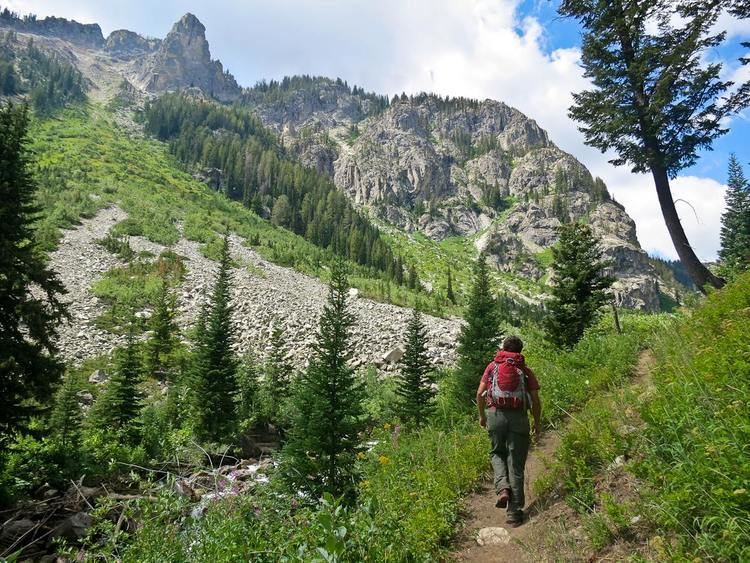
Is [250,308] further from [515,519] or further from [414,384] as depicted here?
[515,519]

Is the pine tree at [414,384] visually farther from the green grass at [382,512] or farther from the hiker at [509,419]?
the hiker at [509,419]

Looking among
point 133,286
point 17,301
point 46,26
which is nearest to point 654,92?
point 17,301

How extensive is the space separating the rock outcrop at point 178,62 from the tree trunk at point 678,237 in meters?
206

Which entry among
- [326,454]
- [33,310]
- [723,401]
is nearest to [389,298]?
[326,454]

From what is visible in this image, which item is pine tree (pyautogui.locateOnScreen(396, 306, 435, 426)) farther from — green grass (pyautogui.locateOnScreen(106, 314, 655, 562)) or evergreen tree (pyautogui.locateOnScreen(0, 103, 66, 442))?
evergreen tree (pyautogui.locateOnScreen(0, 103, 66, 442))

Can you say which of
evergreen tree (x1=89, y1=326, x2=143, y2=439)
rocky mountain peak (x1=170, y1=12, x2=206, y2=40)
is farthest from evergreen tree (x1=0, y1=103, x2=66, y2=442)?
rocky mountain peak (x1=170, y1=12, x2=206, y2=40)

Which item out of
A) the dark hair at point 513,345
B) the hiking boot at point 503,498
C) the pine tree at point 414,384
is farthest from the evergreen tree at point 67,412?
the dark hair at point 513,345

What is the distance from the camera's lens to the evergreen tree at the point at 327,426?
9.40m

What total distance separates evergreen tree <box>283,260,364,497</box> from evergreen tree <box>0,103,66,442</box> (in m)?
5.22

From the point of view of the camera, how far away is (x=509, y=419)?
4789 millimetres

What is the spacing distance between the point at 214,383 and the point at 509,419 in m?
14.9

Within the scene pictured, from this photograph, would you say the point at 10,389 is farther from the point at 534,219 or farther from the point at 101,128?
the point at 534,219

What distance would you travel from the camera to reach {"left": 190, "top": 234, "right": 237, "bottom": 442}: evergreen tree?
54.6 feet

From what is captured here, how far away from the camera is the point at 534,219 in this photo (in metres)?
160
